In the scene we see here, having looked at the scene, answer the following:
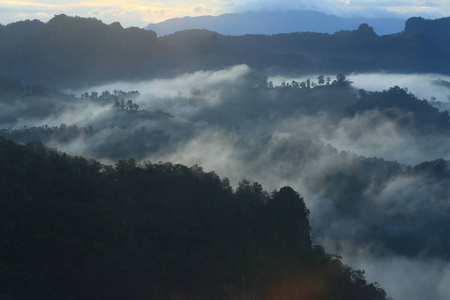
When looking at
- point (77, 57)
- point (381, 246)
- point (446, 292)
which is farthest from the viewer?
point (77, 57)

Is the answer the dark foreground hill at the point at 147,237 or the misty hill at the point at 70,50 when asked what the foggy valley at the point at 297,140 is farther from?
the dark foreground hill at the point at 147,237

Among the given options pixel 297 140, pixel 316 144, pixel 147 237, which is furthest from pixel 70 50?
pixel 147 237

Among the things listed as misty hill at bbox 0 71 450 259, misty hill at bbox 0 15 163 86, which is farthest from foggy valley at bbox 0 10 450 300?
misty hill at bbox 0 15 163 86

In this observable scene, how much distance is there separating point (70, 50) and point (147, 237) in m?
170

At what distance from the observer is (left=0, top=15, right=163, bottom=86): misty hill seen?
176875mm

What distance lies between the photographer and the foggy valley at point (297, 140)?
62344 mm

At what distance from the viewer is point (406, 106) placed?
5507 inches

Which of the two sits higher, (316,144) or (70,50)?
(70,50)

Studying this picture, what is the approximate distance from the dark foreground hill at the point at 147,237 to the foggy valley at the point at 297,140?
6.35m

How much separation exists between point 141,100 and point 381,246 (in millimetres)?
A: 102196

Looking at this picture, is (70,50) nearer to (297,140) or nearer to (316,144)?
(297,140)

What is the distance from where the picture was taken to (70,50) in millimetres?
186125

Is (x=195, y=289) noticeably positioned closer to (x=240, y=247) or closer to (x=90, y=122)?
(x=240, y=247)

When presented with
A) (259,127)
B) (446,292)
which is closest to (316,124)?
(259,127)
